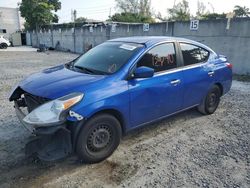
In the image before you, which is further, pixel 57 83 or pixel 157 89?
pixel 157 89

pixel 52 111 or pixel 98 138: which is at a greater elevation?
pixel 52 111

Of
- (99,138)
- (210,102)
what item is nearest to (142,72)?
(99,138)

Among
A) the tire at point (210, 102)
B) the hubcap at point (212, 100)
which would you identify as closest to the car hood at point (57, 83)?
the tire at point (210, 102)

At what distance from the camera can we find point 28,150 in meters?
3.10

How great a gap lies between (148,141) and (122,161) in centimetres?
75

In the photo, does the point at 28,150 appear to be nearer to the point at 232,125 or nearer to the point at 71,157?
the point at 71,157

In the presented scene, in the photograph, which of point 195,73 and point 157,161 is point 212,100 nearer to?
point 195,73

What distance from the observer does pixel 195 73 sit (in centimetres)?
461

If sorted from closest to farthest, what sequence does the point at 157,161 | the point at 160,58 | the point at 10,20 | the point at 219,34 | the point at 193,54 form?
the point at 157,161 < the point at 160,58 < the point at 193,54 < the point at 219,34 < the point at 10,20

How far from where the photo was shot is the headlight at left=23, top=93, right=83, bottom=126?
2.96 metres

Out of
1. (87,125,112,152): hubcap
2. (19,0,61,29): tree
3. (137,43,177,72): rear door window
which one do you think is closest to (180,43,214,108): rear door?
(137,43,177,72): rear door window

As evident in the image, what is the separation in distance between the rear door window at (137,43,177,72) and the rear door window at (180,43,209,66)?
31cm

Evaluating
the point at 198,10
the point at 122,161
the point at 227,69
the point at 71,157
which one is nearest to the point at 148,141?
the point at 122,161

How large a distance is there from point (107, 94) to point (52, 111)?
0.73 m
